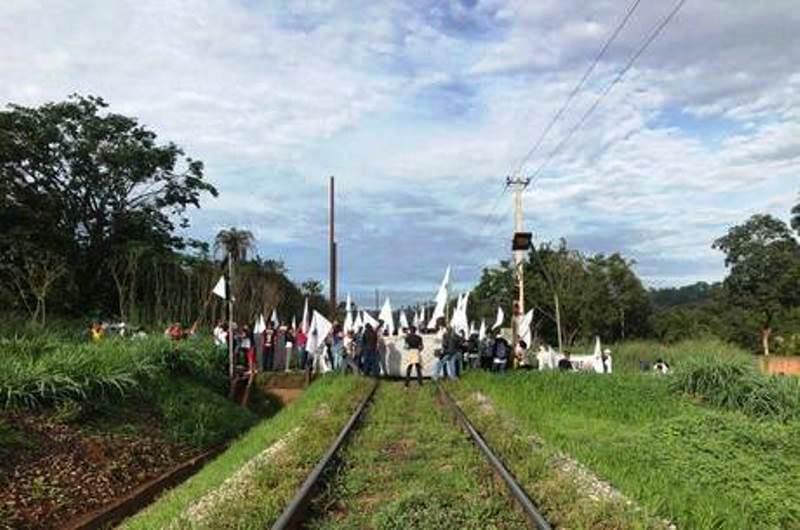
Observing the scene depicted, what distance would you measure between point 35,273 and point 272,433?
3524 cm

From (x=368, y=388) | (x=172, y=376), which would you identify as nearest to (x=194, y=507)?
(x=172, y=376)

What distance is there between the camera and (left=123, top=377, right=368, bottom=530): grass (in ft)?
29.4

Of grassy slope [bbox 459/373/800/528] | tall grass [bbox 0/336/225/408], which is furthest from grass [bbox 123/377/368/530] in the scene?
grassy slope [bbox 459/373/800/528]

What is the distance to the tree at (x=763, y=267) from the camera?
3246 inches

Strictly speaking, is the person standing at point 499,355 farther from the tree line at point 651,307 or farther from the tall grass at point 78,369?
the tree line at point 651,307

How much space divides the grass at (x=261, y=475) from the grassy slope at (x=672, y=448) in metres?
3.36

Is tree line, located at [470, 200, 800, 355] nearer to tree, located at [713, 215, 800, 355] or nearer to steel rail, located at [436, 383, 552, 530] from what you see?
tree, located at [713, 215, 800, 355]

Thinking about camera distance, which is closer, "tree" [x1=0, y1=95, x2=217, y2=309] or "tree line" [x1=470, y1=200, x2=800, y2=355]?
"tree" [x1=0, y1=95, x2=217, y2=309]

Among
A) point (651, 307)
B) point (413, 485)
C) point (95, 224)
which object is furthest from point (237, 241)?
point (413, 485)

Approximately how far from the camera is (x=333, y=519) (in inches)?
355

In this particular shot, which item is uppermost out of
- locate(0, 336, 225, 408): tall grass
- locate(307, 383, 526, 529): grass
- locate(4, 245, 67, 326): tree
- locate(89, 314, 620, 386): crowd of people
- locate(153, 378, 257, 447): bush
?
locate(4, 245, 67, 326): tree

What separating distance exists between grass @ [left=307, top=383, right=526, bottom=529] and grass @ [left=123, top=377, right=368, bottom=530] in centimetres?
47

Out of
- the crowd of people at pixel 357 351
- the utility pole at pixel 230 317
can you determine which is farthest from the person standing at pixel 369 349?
the utility pole at pixel 230 317

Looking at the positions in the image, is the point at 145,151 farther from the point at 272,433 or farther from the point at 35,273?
the point at 272,433
